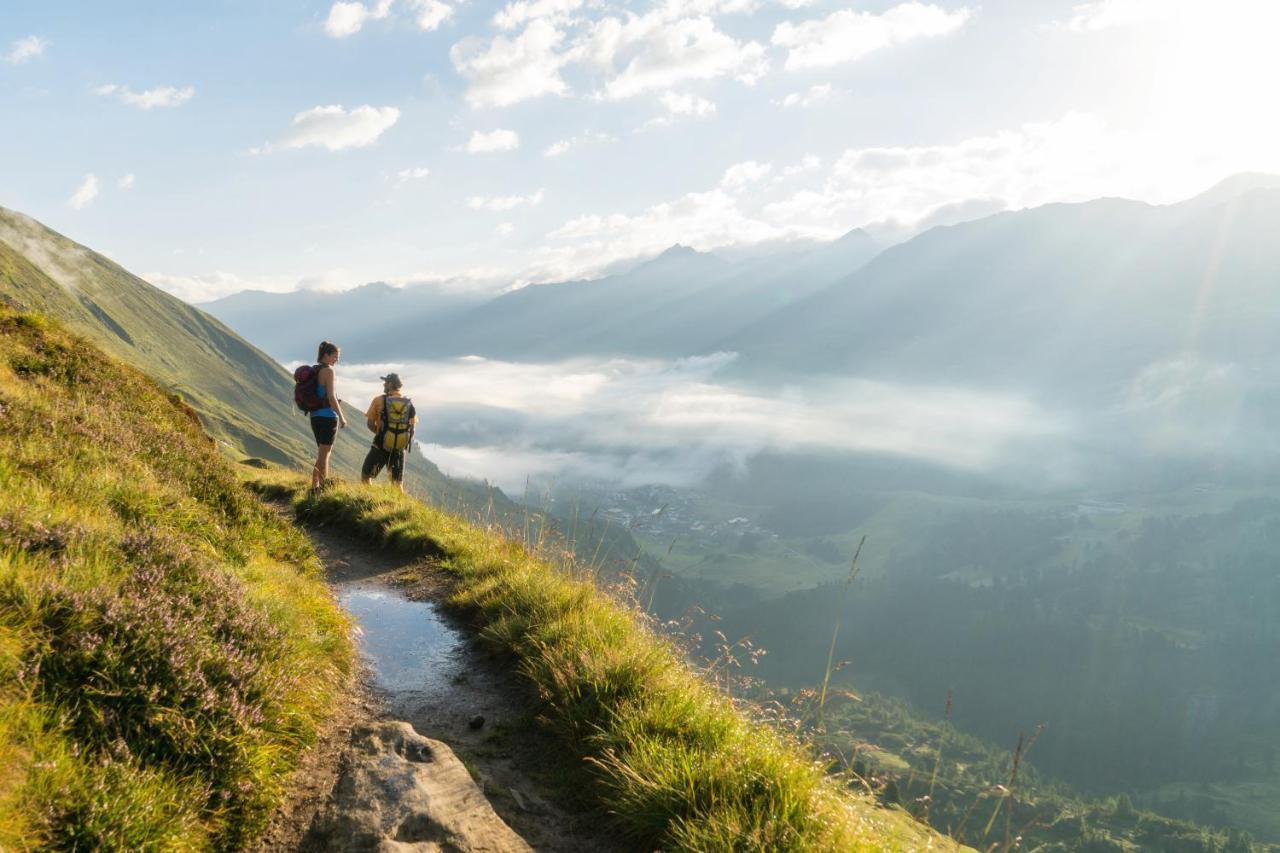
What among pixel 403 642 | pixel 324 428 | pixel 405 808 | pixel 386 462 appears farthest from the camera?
pixel 386 462

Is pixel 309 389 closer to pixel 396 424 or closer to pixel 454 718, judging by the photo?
pixel 396 424

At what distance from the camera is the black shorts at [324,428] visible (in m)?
15.8

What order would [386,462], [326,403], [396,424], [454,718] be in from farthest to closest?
1. [386,462]
2. [396,424]
3. [326,403]
4. [454,718]

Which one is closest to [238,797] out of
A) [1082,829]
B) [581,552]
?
[581,552]

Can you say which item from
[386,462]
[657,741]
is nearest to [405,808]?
[657,741]

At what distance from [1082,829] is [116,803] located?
226 metres

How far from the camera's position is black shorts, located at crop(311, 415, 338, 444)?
15789 mm

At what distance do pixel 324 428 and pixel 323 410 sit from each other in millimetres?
516

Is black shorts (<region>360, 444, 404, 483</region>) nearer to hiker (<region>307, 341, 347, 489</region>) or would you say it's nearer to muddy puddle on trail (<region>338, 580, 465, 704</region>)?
hiker (<region>307, 341, 347, 489</region>)

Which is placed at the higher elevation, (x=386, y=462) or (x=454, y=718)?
(x=386, y=462)

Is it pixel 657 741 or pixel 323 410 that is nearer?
pixel 657 741

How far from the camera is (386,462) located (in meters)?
17.3

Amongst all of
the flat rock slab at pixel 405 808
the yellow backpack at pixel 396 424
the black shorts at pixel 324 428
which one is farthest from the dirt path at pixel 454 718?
the yellow backpack at pixel 396 424

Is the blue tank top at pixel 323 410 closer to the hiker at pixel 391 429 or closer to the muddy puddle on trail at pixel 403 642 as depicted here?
the hiker at pixel 391 429
